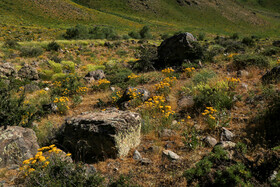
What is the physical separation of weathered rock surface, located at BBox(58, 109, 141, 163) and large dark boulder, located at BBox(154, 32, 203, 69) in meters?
7.40

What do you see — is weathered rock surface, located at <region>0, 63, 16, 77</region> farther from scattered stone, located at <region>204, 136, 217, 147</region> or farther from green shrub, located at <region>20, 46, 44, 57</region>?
A: scattered stone, located at <region>204, 136, 217, 147</region>

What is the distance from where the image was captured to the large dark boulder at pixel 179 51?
1003 cm

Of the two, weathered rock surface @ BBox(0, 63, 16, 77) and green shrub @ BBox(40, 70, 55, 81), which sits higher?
weathered rock surface @ BBox(0, 63, 16, 77)

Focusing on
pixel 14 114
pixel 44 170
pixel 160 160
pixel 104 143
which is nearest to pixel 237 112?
pixel 160 160

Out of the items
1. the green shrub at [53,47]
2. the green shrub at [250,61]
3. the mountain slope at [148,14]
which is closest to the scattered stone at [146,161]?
the green shrub at [250,61]

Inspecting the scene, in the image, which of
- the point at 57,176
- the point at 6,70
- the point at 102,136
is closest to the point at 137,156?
the point at 102,136

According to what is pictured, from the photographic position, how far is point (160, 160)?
341cm

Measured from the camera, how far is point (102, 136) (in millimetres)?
3508

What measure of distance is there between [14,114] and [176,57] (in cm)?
868

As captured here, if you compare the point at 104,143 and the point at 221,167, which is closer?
the point at 221,167

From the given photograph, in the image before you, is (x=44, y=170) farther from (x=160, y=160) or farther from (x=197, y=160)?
(x=197, y=160)

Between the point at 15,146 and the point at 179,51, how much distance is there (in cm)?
928

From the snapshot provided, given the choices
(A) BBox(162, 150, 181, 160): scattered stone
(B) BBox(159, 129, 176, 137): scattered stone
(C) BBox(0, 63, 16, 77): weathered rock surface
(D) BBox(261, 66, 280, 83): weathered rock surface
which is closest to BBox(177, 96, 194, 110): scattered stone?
(B) BBox(159, 129, 176, 137): scattered stone

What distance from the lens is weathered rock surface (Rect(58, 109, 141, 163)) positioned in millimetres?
3475
